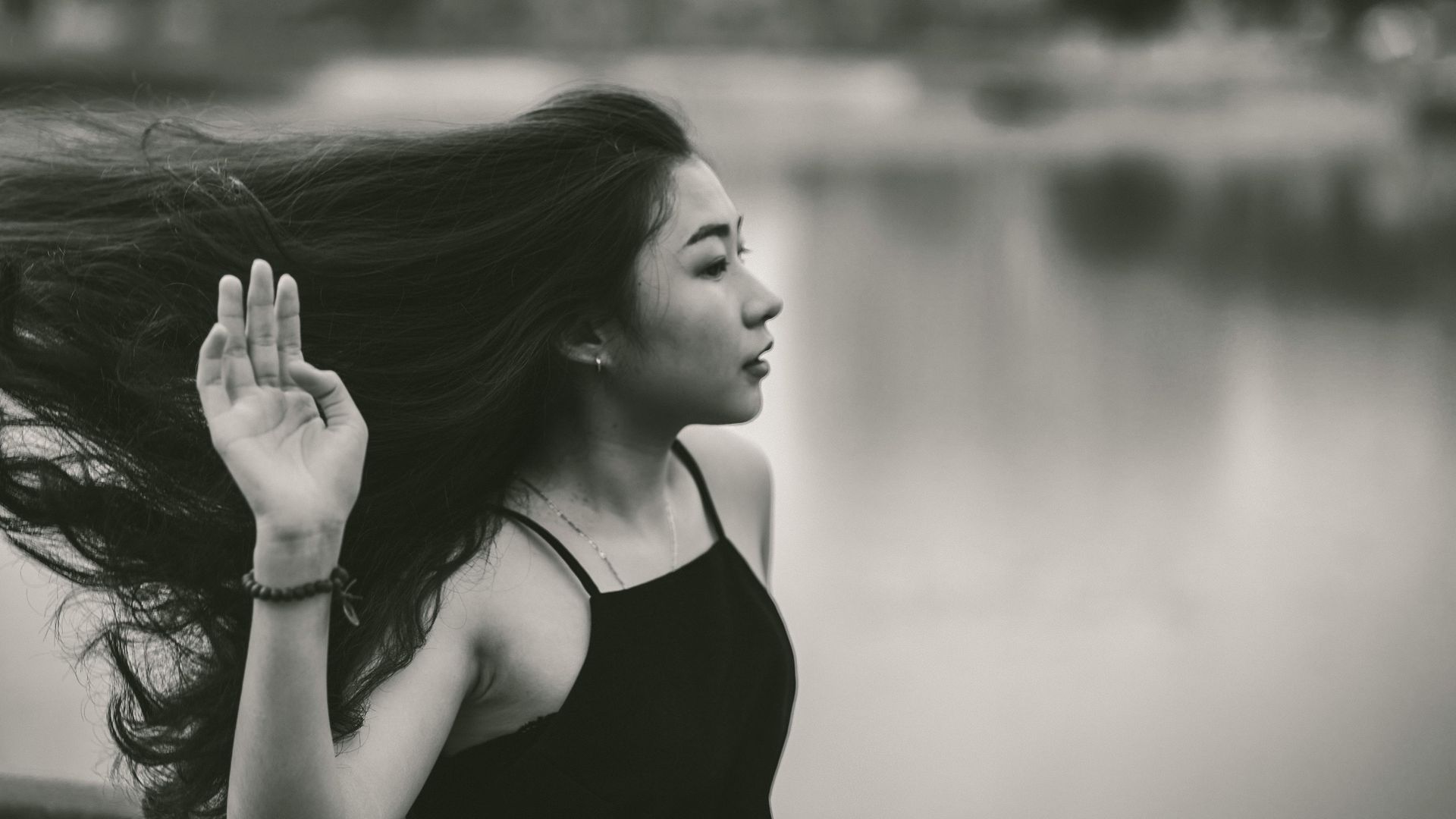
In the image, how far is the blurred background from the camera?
234cm

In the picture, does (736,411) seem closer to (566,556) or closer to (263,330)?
(566,556)

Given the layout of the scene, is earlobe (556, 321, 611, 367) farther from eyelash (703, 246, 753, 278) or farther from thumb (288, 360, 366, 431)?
thumb (288, 360, 366, 431)

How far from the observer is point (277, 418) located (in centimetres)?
72

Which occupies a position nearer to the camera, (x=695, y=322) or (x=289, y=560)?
(x=289, y=560)

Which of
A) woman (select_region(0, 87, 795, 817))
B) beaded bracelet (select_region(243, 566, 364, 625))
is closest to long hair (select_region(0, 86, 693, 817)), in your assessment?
Answer: woman (select_region(0, 87, 795, 817))

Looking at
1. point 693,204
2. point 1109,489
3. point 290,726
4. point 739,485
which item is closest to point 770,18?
point 1109,489

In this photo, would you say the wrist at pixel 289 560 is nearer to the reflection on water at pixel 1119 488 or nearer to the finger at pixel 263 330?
the finger at pixel 263 330

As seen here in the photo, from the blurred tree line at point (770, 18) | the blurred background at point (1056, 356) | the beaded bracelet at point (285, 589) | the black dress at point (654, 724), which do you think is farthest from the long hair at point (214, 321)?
the blurred tree line at point (770, 18)

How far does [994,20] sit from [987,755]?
5.65 ft

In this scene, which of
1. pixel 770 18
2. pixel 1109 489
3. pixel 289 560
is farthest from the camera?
pixel 1109 489

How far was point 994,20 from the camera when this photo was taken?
3.01 metres

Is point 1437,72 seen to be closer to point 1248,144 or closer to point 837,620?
point 1248,144

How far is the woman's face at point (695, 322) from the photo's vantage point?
101cm

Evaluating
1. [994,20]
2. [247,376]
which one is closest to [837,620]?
[994,20]
